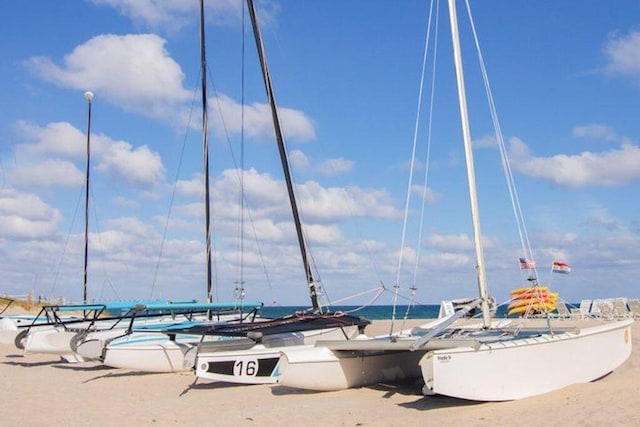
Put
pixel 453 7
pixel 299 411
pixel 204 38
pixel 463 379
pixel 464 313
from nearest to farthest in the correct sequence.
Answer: pixel 463 379 → pixel 299 411 → pixel 464 313 → pixel 453 7 → pixel 204 38

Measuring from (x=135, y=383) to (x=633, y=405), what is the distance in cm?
993

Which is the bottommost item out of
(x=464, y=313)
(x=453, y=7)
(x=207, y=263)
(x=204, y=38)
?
(x=464, y=313)

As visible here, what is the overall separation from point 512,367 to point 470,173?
14.5 ft

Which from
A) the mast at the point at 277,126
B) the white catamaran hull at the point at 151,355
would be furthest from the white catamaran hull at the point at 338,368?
the mast at the point at 277,126

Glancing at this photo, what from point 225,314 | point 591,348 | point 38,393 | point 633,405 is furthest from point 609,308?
point 38,393

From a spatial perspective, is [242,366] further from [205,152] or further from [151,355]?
[205,152]

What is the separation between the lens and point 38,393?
12.8 meters

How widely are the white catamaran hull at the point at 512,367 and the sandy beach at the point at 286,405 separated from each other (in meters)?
0.22

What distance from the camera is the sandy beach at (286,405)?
8.98 m

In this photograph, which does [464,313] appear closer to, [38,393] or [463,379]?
[463,379]

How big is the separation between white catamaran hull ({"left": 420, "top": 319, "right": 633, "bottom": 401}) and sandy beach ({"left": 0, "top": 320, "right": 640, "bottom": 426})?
0.71 feet

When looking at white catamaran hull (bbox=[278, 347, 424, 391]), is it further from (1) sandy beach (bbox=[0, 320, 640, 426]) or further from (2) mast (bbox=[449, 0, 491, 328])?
(2) mast (bbox=[449, 0, 491, 328])

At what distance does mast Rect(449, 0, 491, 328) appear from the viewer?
12375 mm

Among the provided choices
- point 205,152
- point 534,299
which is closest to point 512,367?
point 534,299
